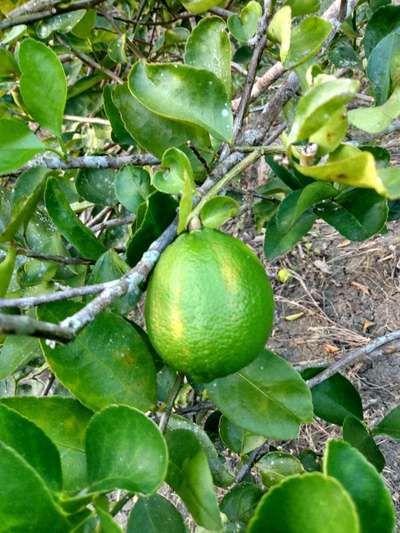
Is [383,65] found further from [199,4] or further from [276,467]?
[276,467]

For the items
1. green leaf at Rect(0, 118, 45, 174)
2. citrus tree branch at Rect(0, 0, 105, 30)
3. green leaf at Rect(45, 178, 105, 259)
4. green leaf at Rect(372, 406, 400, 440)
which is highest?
citrus tree branch at Rect(0, 0, 105, 30)

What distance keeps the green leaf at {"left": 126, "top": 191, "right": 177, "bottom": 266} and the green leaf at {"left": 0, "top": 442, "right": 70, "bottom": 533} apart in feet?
1.05

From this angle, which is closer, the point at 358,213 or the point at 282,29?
the point at 282,29

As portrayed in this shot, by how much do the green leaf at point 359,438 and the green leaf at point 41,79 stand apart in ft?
1.97

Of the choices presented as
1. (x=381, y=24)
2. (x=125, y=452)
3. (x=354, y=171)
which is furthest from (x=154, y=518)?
(x=381, y=24)

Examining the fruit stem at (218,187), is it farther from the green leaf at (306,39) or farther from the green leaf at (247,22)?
the green leaf at (247,22)

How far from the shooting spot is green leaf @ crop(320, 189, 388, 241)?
2.66ft

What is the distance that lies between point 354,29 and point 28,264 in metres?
0.89

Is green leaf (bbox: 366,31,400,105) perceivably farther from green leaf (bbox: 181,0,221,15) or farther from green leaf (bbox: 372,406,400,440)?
green leaf (bbox: 372,406,400,440)

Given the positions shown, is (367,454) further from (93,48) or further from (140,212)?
(93,48)

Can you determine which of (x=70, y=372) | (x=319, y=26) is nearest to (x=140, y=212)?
(x=70, y=372)

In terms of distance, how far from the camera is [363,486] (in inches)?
17.6

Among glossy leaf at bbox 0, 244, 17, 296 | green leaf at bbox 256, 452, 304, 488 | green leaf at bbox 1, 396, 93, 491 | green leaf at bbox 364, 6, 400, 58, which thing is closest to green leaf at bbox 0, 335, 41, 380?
glossy leaf at bbox 0, 244, 17, 296

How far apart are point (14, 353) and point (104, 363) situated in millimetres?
218
